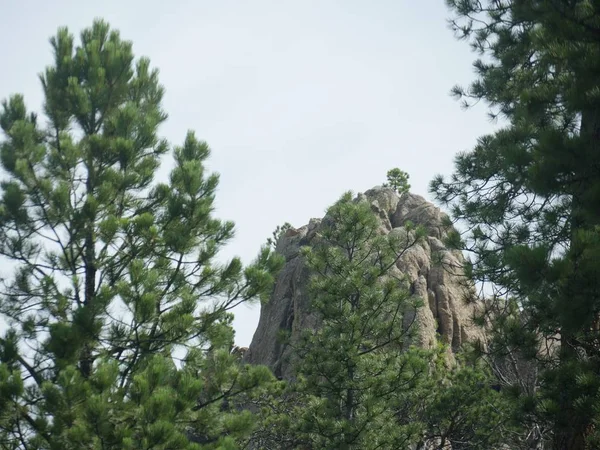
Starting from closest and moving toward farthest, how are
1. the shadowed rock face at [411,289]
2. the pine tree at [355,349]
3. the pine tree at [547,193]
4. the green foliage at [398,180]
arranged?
1. the pine tree at [547,193]
2. the pine tree at [355,349]
3. the shadowed rock face at [411,289]
4. the green foliage at [398,180]

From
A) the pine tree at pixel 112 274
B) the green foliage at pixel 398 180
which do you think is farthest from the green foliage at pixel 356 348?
the green foliage at pixel 398 180

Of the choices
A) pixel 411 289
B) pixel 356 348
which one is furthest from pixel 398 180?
pixel 356 348

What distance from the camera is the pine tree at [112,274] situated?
7730 mm

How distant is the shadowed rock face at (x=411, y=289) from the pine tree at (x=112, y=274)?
13684 millimetres

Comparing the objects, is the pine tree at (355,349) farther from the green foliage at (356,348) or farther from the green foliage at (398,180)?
the green foliage at (398,180)

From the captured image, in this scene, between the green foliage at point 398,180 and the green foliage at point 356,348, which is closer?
the green foliage at point 356,348

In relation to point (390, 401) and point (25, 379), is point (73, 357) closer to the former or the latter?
point (25, 379)

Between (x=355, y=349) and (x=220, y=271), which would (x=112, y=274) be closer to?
(x=220, y=271)

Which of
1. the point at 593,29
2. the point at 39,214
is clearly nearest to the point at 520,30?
the point at 593,29

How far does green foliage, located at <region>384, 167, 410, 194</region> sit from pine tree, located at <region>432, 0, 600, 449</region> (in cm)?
2505

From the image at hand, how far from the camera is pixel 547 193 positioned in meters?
6.28

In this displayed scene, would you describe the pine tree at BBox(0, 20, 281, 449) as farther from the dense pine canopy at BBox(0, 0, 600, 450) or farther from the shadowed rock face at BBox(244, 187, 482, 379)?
the shadowed rock face at BBox(244, 187, 482, 379)

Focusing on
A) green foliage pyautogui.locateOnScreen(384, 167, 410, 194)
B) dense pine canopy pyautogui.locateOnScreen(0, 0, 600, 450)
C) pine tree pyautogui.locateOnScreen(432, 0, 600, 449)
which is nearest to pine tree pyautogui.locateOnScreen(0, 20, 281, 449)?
dense pine canopy pyautogui.locateOnScreen(0, 0, 600, 450)

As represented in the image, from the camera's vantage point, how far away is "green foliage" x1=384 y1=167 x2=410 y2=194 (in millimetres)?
35906
